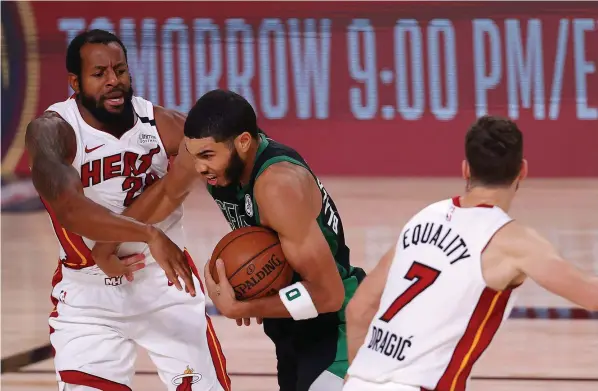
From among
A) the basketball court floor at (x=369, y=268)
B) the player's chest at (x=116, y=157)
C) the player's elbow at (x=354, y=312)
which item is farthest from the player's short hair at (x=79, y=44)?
the basketball court floor at (x=369, y=268)

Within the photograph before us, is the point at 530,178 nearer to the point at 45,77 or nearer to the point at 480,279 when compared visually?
the point at 45,77

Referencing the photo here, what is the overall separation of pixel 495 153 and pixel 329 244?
107 cm

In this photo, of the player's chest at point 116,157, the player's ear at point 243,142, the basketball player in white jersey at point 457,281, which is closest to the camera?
the basketball player in white jersey at point 457,281

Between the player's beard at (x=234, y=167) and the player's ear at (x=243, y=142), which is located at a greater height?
the player's ear at (x=243, y=142)

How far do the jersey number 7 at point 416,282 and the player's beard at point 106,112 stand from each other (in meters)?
1.93

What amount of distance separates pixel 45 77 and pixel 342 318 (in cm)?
826

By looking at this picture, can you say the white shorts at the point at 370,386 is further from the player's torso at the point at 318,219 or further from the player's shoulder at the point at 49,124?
the player's shoulder at the point at 49,124

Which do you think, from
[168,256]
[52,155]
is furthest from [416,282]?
[52,155]

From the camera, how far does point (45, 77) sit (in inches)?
460

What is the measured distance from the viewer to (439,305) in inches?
121

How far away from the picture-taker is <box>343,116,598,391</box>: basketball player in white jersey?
3014 millimetres

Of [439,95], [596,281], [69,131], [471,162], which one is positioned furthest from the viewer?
[439,95]

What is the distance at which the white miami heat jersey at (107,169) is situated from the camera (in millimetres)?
4578

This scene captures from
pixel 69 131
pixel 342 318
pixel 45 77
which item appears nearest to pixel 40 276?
pixel 45 77
